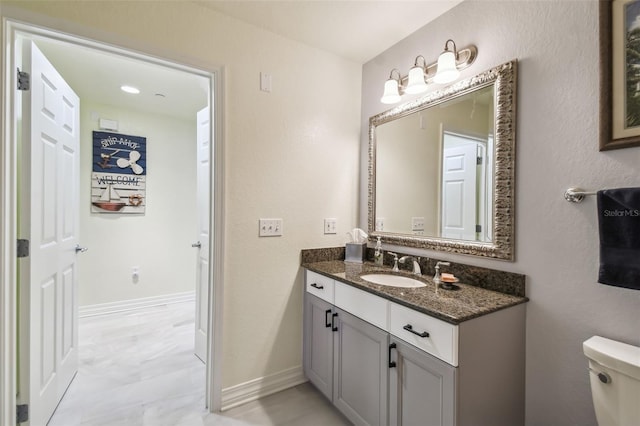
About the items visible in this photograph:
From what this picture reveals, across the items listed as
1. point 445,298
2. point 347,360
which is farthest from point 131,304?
point 445,298

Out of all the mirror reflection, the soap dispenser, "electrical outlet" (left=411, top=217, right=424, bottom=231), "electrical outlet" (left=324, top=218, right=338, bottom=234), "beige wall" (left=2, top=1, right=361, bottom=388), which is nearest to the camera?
the mirror reflection

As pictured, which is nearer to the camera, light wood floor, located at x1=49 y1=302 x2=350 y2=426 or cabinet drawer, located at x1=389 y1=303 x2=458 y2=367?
cabinet drawer, located at x1=389 y1=303 x2=458 y2=367

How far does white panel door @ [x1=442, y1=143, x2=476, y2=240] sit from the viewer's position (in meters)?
1.60

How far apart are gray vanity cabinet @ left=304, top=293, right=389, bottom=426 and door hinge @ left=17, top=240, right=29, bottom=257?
5.07 feet

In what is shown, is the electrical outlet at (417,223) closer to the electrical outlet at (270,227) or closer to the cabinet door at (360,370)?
the cabinet door at (360,370)

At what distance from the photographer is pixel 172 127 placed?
3.63 meters

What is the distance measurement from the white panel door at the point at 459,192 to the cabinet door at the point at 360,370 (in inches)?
29.4

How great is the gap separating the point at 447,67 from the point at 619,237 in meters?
1.10

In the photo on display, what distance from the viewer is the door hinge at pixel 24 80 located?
55.1 inches

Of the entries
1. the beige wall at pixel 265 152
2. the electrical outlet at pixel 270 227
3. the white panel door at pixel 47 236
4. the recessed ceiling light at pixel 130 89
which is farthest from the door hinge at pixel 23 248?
the recessed ceiling light at pixel 130 89

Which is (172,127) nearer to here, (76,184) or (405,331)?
(76,184)

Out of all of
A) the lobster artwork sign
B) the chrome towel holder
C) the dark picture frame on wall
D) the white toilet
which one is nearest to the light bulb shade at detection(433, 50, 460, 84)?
the dark picture frame on wall

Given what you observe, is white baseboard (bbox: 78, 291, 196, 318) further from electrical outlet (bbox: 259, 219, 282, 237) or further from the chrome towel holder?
the chrome towel holder

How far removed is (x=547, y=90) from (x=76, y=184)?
2934 millimetres
